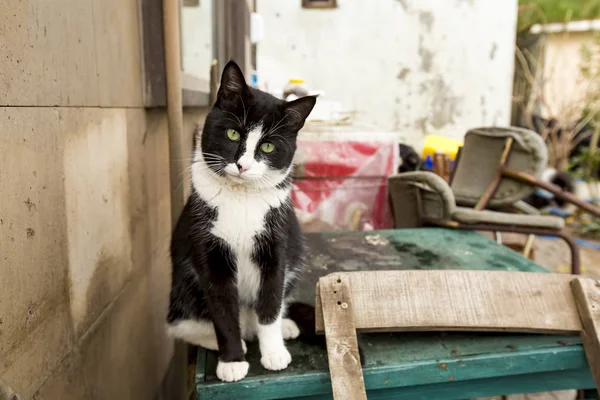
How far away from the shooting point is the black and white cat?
0.92 m

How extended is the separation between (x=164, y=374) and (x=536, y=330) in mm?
1284

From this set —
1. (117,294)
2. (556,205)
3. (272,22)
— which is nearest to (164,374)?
(117,294)

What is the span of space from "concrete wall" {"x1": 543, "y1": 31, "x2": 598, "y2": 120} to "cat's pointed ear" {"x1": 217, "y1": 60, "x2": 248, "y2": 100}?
5797 mm

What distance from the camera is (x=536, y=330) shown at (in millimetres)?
995

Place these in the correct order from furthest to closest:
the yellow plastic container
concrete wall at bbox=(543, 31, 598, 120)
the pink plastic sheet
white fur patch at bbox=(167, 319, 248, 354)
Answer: concrete wall at bbox=(543, 31, 598, 120) < the yellow plastic container < the pink plastic sheet < white fur patch at bbox=(167, 319, 248, 354)

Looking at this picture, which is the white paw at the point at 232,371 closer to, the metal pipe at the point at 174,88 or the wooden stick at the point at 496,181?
the metal pipe at the point at 174,88

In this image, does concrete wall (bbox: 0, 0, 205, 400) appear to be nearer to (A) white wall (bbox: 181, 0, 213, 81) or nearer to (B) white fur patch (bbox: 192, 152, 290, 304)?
(B) white fur patch (bbox: 192, 152, 290, 304)

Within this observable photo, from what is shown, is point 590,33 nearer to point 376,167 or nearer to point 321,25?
point 321,25

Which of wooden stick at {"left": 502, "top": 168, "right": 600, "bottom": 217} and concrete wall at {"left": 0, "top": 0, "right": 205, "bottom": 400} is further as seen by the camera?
wooden stick at {"left": 502, "top": 168, "right": 600, "bottom": 217}

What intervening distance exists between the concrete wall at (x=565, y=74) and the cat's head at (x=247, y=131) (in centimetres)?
573

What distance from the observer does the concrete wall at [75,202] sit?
68 cm

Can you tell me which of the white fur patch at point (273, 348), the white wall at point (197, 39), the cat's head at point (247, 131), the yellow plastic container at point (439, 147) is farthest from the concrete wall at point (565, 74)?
the white fur patch at point (273, 348)

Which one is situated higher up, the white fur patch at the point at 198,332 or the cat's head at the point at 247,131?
the cat's head at the point at 247,131

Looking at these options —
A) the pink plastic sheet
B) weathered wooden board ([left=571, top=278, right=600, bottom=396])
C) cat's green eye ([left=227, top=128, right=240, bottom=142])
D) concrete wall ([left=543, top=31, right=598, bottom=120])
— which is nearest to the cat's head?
cat's green eye ([left=227, top=128, right=240, bottom=142])
